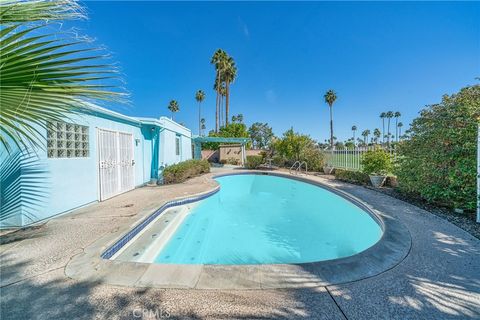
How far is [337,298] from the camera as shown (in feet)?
7.21

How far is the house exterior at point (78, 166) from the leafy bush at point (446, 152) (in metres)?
7.74

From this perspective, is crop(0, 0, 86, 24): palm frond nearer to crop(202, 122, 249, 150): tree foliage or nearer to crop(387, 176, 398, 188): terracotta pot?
crop(387, 176, 398, 188): terracotta pot

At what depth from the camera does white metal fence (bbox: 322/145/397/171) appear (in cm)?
1071

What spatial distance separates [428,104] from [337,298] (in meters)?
7.35

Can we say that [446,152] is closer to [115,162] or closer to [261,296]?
[261,296]

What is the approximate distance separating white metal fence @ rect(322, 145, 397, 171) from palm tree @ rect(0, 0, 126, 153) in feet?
35.4

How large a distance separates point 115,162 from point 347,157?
11.8 meters

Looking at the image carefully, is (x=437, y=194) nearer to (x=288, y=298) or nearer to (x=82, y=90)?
(x=288, y=298)

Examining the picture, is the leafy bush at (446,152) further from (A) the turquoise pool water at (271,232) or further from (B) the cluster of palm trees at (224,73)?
(B) the cluster of palm trees at (224,73)

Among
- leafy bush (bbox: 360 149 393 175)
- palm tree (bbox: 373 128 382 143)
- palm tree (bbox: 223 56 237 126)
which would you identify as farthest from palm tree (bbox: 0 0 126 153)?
palm tree (bbox: 373 128 382 143)

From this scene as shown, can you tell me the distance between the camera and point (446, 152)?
5.37 m

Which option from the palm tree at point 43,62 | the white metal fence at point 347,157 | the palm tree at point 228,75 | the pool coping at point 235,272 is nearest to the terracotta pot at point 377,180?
the white metal fence at point 347,157

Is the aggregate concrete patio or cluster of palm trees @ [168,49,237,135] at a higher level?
cluster of palm trees @ [168,49,237,135]

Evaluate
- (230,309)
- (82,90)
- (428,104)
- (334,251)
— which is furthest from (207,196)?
(428,104)
